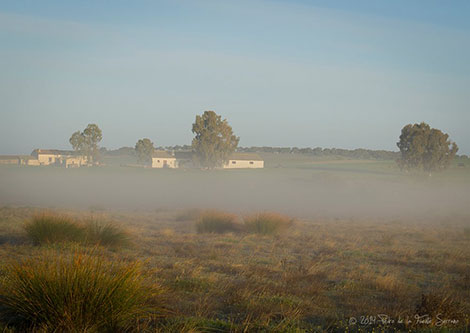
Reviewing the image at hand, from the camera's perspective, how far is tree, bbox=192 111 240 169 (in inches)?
3174

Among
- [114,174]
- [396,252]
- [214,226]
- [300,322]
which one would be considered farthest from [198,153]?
[300,322]

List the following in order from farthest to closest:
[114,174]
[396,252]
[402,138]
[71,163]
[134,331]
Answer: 1. [71,163]
2. [114,174]
3. [402,138]
4. [396,252]
5. [134,331]

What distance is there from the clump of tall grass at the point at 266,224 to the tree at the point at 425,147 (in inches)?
2117

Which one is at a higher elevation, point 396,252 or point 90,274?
point 90,274

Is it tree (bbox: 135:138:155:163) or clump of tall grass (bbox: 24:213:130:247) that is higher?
tree (bbox: 135:138:155:163)

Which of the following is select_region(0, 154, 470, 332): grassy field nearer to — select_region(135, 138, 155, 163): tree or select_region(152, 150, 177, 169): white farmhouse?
select_region(152, 150, 177, 169): white farmhouse

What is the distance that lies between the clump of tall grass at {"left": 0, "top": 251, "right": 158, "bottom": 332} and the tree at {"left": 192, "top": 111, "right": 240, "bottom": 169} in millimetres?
75587

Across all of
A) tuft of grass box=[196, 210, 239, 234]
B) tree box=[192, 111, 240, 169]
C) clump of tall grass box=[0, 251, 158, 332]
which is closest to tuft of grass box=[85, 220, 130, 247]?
tuft of grass box=[196, 210, 239, 234]

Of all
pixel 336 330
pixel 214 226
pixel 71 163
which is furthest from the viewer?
pixel 71 163

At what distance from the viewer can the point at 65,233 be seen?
10391mm

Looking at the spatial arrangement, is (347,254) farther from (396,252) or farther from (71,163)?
(71,163)

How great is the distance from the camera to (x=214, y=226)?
55.0 ft

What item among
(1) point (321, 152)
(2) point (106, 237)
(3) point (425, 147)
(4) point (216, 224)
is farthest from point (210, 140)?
(1) point (321, 152)

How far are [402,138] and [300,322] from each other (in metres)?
66.0
